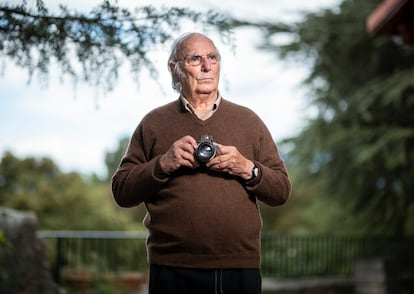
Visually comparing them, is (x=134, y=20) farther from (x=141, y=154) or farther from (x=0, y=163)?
(x=0, y=163)

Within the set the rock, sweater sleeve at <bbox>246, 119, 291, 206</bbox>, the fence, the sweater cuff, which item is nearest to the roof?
the fence

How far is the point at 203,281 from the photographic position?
6.08ft

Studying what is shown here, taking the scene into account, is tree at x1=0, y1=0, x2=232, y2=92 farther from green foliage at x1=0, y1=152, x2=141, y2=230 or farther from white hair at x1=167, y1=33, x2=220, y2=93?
green foliage at x1=0, y1=152, x2=141, y2=230

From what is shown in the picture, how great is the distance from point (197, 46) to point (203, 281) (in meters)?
0.68

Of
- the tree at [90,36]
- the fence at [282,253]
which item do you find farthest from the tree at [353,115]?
the tree at [90,36]

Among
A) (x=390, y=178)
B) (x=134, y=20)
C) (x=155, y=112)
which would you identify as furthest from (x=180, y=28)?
(x=390, y=178)

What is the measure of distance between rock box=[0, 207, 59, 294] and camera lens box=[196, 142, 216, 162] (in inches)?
136

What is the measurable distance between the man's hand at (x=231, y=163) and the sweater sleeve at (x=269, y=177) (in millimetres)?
43

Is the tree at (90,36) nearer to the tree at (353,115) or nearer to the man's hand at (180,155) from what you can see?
the man's hand at (180,155)

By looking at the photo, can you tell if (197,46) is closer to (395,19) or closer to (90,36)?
(90,36)

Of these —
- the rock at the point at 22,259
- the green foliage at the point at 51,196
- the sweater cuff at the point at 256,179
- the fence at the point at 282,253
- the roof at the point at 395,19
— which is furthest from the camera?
the green foliage at the point at 51,196

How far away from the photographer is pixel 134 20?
8.27ft

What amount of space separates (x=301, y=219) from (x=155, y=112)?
1282 centimetres

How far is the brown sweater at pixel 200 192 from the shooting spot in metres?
1.85
